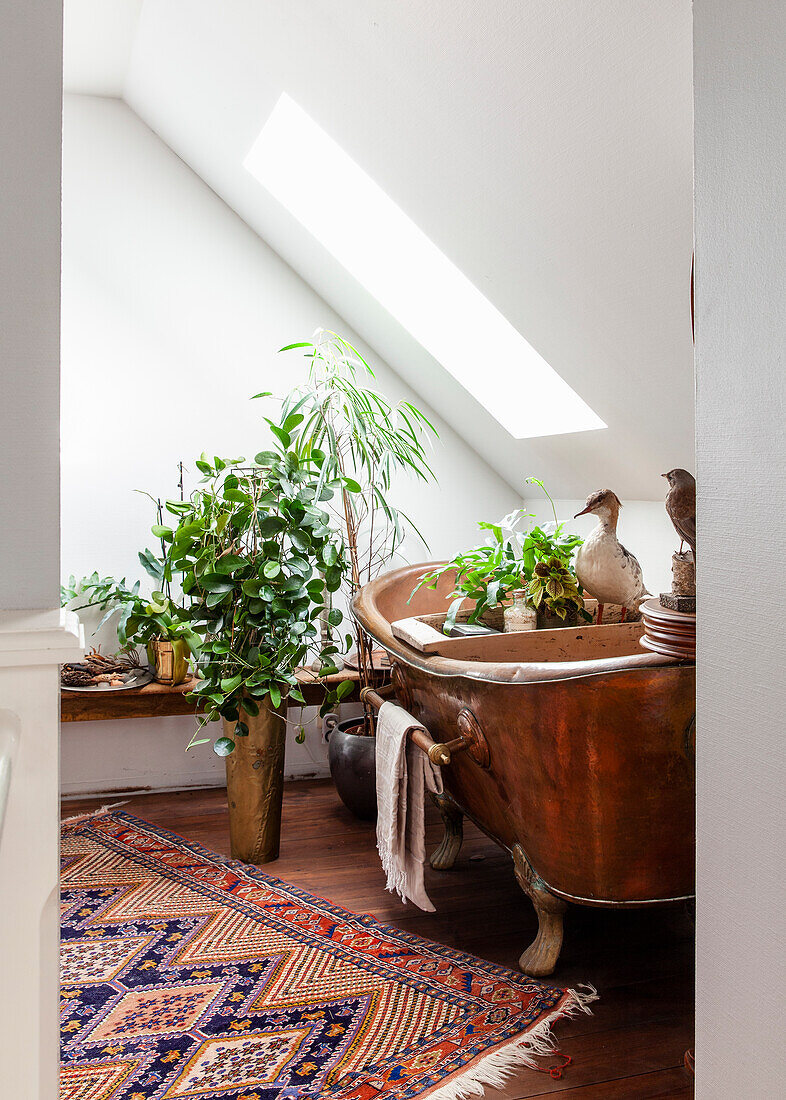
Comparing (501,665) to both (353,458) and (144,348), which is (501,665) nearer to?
(353,458)

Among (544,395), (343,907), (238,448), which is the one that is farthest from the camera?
(238,448)

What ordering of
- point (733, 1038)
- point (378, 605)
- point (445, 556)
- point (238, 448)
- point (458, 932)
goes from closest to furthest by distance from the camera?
point (733, 1038), point (458, 932), point (378, 605), point (238, 448), point (445, 556)

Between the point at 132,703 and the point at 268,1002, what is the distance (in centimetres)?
148

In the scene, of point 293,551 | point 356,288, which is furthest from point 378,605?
point 356,288

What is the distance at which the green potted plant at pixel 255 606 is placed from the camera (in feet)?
8.64

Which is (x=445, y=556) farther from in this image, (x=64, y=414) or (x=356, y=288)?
(x=64, y=414)

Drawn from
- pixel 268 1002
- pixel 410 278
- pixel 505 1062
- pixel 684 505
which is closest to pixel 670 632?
pixel 684 505

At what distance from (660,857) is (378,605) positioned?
1.35 m

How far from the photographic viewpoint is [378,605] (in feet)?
9.81

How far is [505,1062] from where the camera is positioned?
1.75m

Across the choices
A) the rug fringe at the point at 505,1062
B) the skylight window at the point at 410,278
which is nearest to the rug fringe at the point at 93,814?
the rug fringe at the point at 505,1062

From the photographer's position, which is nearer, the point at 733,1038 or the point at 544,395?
the point at 733,1038

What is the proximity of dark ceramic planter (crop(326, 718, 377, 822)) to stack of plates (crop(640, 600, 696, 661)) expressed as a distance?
4.79 ft

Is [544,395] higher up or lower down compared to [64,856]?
higher up
